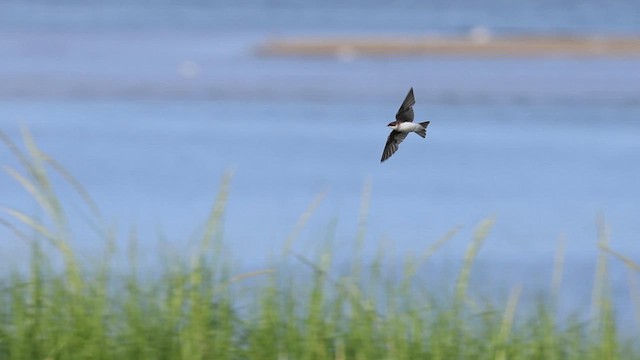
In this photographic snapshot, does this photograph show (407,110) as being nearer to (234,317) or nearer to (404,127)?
(404,127)

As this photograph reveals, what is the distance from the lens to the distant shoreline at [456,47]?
31.9m

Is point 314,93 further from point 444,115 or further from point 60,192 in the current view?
point 60,192

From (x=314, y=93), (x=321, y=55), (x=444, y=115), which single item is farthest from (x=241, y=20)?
(x=444, y=115)

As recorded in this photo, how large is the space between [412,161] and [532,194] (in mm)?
2315

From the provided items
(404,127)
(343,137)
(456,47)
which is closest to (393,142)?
(404,127)

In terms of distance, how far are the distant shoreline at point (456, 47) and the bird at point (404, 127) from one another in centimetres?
2897

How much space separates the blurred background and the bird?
174cm

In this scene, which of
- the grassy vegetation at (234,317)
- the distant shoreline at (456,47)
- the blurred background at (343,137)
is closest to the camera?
the grassy vegetation at (234,317)

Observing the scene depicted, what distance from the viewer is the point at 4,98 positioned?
1980 centimetres

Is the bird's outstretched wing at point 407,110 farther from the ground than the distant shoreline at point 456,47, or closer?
closer

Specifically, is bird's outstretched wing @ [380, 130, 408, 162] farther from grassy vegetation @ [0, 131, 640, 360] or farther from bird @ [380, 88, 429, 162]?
grassy vegetation @ [0, 131, 640, 360]

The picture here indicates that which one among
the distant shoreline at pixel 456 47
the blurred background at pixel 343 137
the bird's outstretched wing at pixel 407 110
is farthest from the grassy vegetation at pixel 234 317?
the distant shoreline at pixel 456 47

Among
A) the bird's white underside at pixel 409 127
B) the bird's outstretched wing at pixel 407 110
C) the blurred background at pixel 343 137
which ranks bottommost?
the bird's white underside at pixel 409 127

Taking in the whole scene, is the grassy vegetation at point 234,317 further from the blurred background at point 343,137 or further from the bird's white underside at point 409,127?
the bird's white underside at point 409,127
